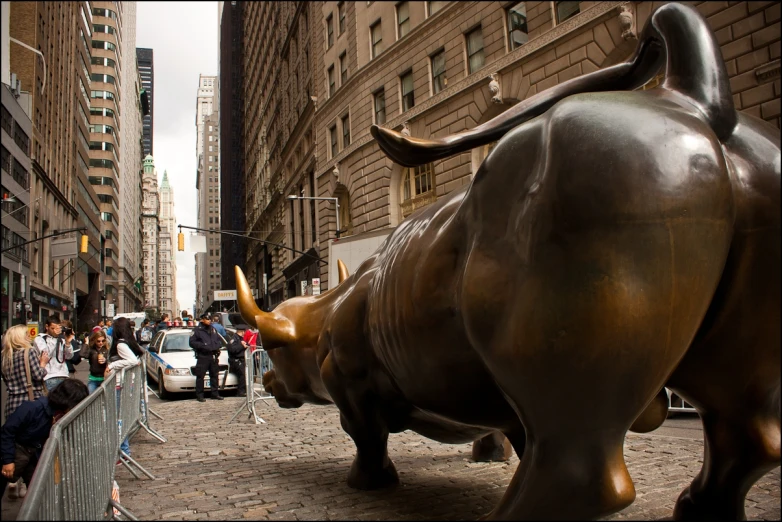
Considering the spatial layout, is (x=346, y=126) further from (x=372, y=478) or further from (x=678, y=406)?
(x=372, y=478)

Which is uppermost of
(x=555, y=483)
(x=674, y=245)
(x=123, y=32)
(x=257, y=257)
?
(x=257, y=257)

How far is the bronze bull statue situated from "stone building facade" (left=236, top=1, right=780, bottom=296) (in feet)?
4.10

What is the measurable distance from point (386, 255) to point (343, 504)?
6.35 ft

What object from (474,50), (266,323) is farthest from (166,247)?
(266,323)

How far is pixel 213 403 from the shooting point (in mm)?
12953

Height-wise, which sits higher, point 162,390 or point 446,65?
point 446,65

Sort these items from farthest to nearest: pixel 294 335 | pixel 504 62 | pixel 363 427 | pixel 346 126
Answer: pixel 346 126
pixel 504 62
pixel 294 335
pixel 363 427

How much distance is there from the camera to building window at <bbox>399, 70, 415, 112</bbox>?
1175 centimetres

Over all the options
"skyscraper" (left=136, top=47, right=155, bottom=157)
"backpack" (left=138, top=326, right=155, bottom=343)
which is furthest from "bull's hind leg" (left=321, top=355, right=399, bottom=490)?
"backpack" (left=138, top=326, right=155, bottom=343)

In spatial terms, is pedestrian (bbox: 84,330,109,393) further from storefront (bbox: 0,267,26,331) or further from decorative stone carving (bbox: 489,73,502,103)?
decorative stone carving (bbox: 489,73,502,103)

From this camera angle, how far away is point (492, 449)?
19.9 ft

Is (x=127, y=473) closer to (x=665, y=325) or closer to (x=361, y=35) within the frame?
(x=361, y=35)

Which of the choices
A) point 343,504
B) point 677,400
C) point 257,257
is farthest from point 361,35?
point 257,257

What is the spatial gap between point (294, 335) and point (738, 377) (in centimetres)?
332
